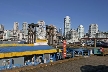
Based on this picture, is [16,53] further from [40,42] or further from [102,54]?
[102,54]

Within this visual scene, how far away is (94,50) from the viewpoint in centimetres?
4072

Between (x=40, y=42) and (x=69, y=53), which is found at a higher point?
(x=40, y=42)

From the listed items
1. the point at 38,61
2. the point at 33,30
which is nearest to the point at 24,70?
the point at 38,61

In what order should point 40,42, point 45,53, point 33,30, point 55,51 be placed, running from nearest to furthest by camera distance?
point 45,53 < point 55,51 < point 40,42 < point 33,30

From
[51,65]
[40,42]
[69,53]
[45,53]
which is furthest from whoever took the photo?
[69,53]

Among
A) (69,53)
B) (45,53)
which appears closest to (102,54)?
(69,53)

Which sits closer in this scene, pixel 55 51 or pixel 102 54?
pixel 55 51

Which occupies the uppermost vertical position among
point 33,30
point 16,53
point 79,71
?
point 33,30

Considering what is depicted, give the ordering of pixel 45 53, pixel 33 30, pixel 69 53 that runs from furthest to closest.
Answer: pixel 33 30
pixel 69 53
pixel 45 53

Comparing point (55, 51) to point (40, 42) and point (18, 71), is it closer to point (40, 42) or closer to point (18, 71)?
point (40, 42)

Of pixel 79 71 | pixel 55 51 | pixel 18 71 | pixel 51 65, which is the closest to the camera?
pixel 18 71

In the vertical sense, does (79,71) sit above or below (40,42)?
below

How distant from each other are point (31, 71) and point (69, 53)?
2042 cm

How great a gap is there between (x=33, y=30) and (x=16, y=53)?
40822 millimetres
